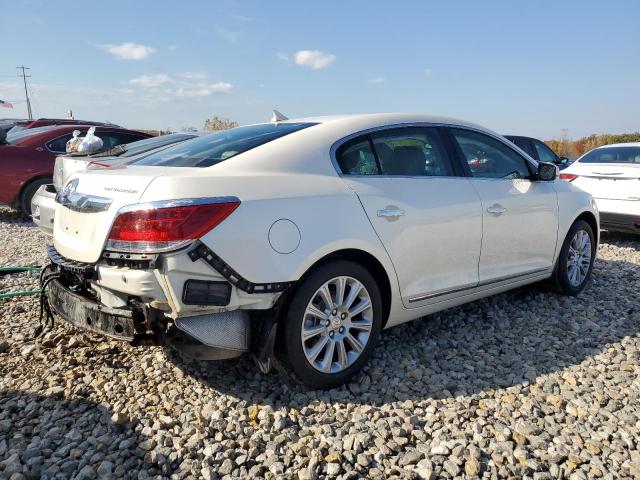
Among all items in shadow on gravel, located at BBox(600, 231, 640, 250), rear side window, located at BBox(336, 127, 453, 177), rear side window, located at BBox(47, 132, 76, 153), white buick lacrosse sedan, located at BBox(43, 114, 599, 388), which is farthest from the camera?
rear side window, located at BBox(47, 132, 76, 153)

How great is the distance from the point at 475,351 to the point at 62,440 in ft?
8.37

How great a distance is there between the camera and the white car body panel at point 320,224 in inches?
101

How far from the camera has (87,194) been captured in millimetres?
2820

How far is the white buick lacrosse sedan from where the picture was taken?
253cm

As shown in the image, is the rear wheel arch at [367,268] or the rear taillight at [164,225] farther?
the rear wheel arch at [367,268]

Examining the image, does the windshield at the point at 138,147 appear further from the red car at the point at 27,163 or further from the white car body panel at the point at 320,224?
the red car at the point at 27,163

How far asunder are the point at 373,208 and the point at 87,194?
1.57m

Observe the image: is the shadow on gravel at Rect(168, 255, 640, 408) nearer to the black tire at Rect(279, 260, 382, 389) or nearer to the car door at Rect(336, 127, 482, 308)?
the black tire at Rect(279, 260, 382, 389)

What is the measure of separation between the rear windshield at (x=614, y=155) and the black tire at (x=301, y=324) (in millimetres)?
5963

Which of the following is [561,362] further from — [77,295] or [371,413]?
[77,295]

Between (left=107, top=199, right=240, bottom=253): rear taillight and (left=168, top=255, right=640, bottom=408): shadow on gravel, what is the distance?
1036 millimetres

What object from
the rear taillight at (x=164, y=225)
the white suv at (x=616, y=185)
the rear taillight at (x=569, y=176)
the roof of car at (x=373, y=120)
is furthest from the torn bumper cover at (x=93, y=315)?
the rear taillight at (x=569, y=176)

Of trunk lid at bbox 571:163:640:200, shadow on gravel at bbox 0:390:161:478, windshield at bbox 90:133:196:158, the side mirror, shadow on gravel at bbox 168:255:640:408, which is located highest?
windshield at bbox 90:133:196:158

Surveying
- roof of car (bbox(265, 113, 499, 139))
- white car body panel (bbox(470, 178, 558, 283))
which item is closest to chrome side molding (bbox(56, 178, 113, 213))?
roof of car (bbox(265, 113, 499, 139))
